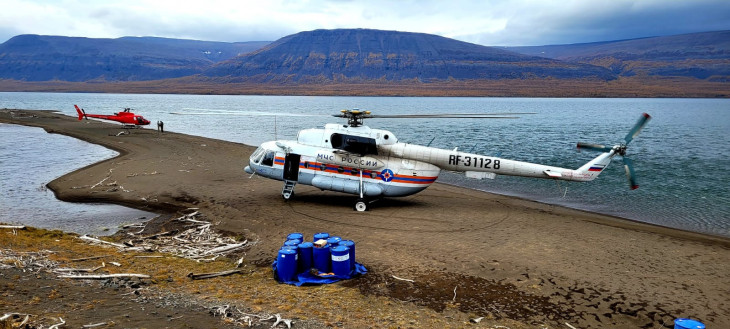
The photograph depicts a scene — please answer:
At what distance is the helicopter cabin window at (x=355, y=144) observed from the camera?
767 inches

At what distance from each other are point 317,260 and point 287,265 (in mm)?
823

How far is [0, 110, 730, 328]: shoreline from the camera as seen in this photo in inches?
442

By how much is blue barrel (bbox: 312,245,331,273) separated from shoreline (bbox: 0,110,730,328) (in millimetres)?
1710

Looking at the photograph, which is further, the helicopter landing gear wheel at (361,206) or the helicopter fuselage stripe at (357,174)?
the helicopter fuselage stripe at (357,174)

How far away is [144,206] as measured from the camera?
20750 millimetres

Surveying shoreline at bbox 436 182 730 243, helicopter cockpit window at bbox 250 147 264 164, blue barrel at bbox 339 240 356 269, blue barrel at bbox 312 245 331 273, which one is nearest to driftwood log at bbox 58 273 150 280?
blue barrel at bbox 312 245 331 273

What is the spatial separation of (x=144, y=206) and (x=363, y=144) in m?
10.6

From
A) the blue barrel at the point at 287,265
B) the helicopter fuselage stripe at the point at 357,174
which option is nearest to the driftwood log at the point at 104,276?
Result: the blue barrel at the point at 287,265

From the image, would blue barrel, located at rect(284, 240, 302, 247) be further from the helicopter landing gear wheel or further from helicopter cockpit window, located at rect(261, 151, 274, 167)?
helicopter cockpit window, located at rect(261, 151, 274, 167)

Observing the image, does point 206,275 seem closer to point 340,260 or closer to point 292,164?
point 340,260

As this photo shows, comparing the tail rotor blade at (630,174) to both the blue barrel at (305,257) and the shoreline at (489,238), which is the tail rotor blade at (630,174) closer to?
the shoreline at (489,238)

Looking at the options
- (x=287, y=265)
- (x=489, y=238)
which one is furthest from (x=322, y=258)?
(x=489, y=238)

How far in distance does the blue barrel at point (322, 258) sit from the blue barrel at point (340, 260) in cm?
19

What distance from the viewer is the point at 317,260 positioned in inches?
460
